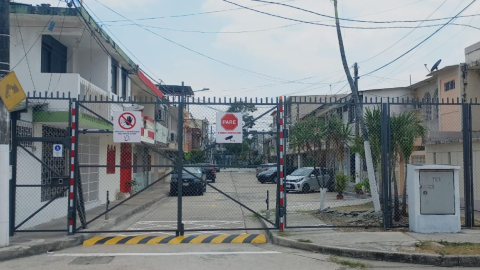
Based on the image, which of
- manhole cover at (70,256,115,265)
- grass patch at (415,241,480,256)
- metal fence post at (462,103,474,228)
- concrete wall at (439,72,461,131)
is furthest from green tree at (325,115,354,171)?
manhole cover at (70,256,115,265)

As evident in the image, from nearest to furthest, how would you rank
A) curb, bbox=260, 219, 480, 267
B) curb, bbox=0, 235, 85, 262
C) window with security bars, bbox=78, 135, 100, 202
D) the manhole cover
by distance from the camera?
curb, bbox=260, 219, 480, 267 → the manhole cover → curb, bbox=0, 235, 85, 262 → window with security bars, bbox=78, 135, 100, 202

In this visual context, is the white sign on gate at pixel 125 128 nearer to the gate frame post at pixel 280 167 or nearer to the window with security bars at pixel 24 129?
the window with security bars at pixel 24 129

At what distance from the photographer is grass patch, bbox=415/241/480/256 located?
8.14 metres

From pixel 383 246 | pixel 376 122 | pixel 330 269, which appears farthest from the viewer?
pixel 376 122

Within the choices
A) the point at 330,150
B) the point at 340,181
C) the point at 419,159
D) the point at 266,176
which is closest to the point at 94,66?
the point at 330,150

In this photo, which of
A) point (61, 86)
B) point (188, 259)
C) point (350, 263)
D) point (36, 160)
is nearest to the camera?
point (350, 263)

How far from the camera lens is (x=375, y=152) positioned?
13.2m

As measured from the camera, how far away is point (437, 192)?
33.1ft

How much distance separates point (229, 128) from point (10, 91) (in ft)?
14.4

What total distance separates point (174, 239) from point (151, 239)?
492 millimetres

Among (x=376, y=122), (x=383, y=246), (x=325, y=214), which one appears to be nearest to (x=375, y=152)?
(x=376, y=122)

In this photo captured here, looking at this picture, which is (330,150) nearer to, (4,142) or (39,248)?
(39,248)

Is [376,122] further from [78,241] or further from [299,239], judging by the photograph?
[78,241]

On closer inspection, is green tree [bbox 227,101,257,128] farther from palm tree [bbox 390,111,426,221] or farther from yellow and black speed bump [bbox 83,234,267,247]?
palm tree [bbox 390,111,426,221]
